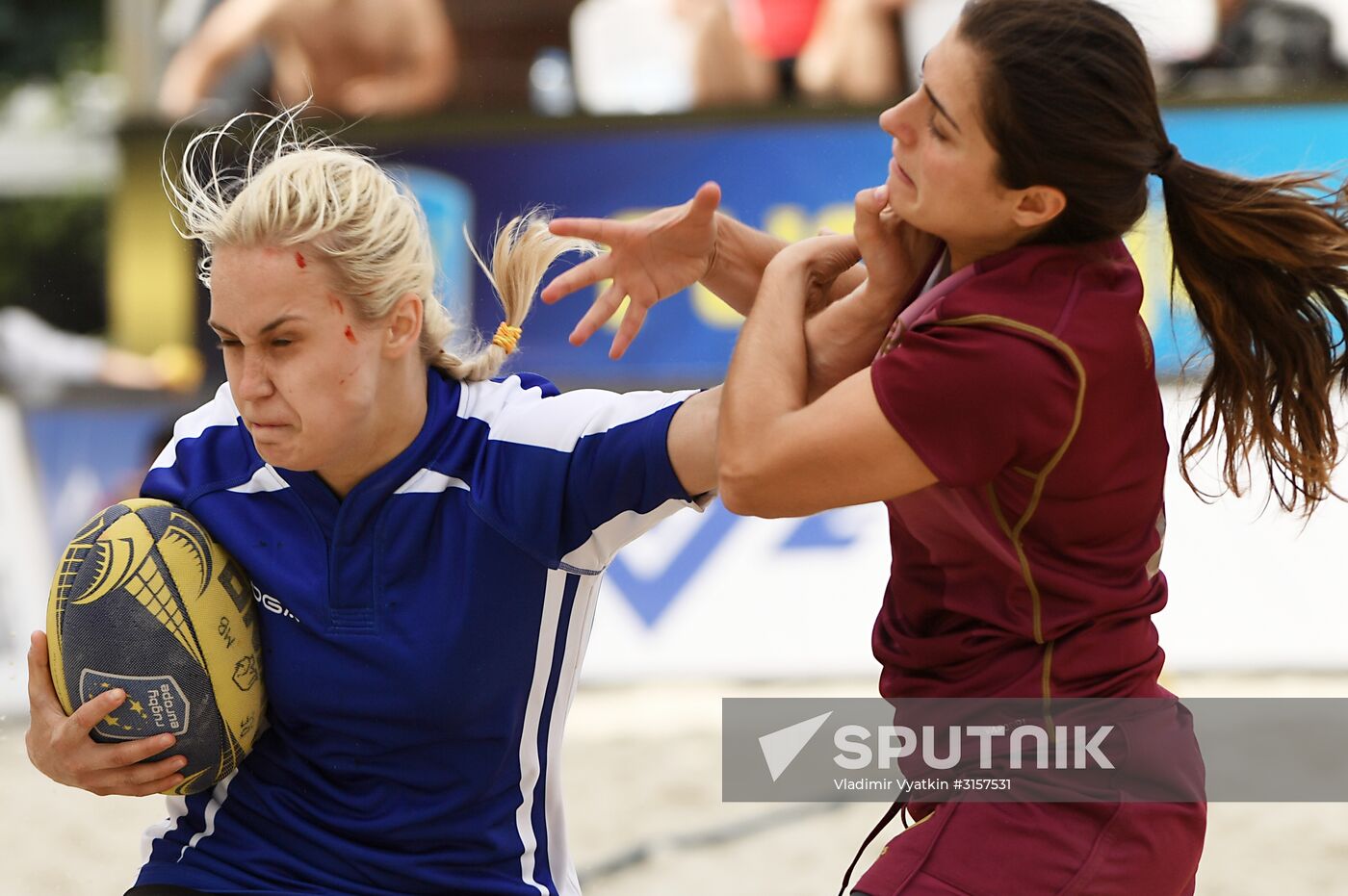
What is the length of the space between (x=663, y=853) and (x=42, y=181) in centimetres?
1098

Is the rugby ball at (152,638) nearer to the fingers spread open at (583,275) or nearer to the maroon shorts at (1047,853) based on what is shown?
A: the fingers spread open at (583,275)

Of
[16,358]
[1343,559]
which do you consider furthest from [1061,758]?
[16,358]

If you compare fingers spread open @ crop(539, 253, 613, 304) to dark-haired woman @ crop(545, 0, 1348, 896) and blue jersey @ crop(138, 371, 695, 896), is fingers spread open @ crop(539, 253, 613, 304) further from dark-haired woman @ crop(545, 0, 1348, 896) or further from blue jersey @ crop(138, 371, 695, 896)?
dark-haired woman @ crop(545, 0, 1348, 896)

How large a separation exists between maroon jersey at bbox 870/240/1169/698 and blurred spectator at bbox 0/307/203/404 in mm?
5039

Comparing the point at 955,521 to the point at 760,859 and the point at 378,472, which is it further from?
the point at 760,859

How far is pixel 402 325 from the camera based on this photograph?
99.0 inches

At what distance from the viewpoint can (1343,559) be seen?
19.9 ft

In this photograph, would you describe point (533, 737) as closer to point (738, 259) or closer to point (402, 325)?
point (402, 325)

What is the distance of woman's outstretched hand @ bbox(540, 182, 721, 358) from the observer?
2.50 m

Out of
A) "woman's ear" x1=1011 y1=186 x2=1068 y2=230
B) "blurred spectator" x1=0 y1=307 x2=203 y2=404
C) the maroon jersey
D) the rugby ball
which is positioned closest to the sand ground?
"blurred spectator" x1=0 y1=307 x2=203 y2=404

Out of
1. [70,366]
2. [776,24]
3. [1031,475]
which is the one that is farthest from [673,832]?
[70,366]

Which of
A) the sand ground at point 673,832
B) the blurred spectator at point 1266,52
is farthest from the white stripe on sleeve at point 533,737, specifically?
the blurred spectator at point 1266,52

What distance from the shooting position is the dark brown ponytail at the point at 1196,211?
6.81ft

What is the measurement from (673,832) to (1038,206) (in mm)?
3224
